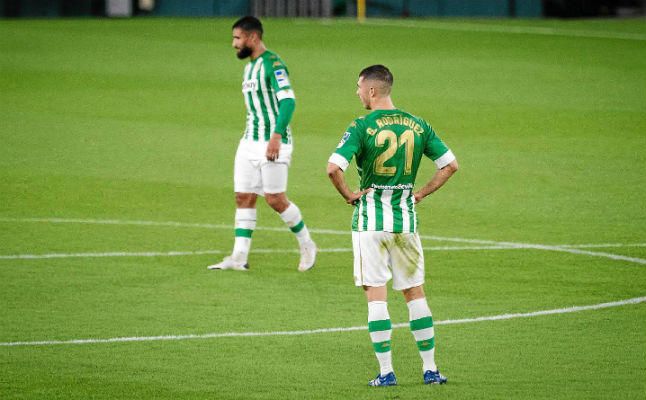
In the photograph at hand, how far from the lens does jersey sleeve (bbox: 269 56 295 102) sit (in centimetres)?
1127

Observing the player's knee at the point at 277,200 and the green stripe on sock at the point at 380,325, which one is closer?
the green stripe on sock at the point at 380,325

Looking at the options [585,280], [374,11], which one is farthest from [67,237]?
[374,11]

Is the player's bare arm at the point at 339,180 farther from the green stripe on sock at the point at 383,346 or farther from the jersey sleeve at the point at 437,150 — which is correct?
the green stripe on sock at the point at 383,346

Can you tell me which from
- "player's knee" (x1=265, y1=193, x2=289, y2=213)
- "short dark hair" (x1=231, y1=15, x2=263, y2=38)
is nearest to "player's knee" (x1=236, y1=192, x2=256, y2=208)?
"player's knee" (x1=265, y1=193, x2=289, y2=213)

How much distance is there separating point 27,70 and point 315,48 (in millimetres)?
6959

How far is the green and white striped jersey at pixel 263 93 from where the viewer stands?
1141 centimetres

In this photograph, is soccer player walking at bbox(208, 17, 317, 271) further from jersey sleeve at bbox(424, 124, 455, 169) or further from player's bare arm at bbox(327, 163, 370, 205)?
player's bare arm at bbox(327, 163, 370, 205)

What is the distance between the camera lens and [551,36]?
106 ft

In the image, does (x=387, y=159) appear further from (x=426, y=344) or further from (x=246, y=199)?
(x=246, y=199)

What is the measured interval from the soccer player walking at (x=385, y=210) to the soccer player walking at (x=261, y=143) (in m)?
3.29

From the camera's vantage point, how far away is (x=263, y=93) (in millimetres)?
11578

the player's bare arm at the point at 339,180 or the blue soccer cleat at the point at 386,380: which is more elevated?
the player's bare arm at the point at 339,180

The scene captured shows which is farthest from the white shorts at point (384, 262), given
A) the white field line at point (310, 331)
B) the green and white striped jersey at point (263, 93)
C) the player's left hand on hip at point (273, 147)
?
the green and white striped jersey at point (263, 93)

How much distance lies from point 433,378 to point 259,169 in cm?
409
